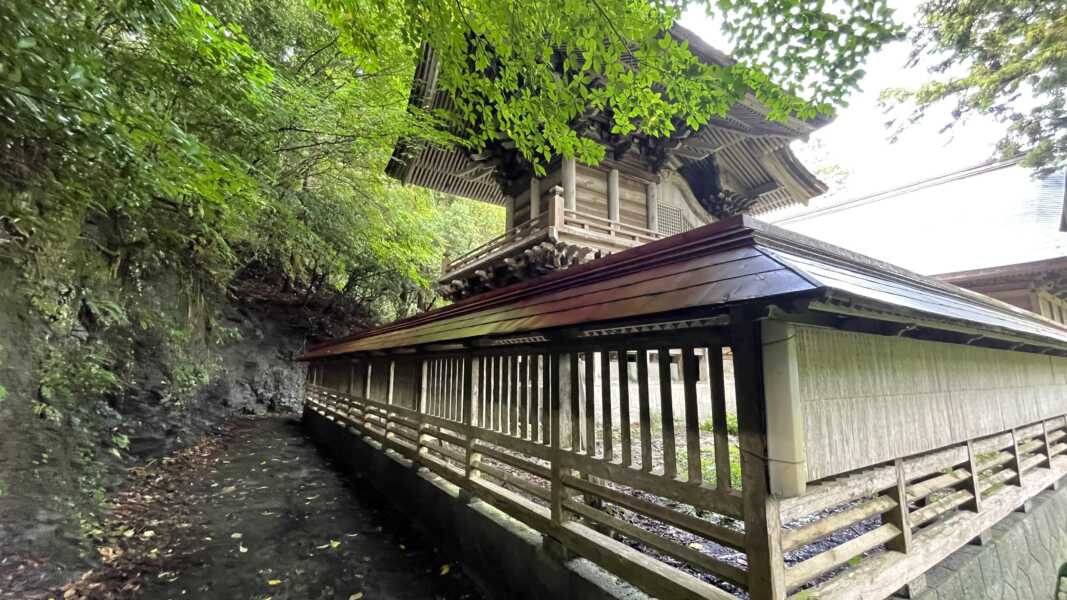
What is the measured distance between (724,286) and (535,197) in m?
8.09

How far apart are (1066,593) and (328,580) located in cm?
823

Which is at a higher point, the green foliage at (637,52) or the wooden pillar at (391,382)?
the green foliage at (637,52)

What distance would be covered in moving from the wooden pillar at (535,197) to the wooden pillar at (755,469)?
775 centimetres

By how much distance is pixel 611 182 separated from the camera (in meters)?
9.40

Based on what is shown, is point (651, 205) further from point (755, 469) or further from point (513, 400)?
point (755, 469)

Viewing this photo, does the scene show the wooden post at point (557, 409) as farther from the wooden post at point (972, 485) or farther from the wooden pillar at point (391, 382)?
the wooden pillar at point (391, 382)

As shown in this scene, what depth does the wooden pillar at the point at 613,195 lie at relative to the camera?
928 cm

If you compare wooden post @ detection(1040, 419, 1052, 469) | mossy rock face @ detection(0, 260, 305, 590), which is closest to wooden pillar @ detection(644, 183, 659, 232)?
wooden post @ detection(1040, 419, 1052, 469)

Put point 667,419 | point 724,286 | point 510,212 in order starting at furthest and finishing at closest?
point 510,212, point 667,419, point 724,286

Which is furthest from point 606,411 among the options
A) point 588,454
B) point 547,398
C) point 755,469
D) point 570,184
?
point 570,184

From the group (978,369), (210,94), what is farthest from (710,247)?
(210,94)

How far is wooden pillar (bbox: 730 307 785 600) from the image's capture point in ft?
6.73

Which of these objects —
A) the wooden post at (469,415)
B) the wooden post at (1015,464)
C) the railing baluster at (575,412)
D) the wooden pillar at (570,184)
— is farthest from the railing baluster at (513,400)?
the wooden post at (1015,464)

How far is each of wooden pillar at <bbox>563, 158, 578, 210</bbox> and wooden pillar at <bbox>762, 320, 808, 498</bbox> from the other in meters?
6.93
